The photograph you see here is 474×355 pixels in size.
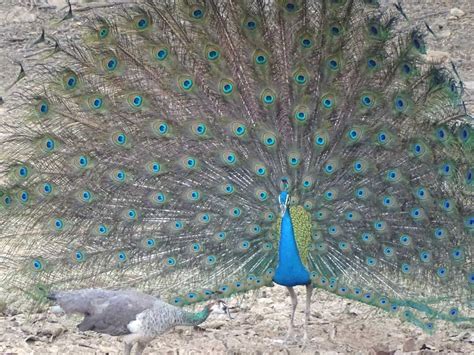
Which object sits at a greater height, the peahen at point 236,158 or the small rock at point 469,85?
the small rock at point 469,85

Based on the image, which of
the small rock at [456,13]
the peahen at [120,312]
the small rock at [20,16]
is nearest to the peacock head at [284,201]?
the peahen at [120,312]

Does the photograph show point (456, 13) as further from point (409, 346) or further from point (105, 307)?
point (105, 307)

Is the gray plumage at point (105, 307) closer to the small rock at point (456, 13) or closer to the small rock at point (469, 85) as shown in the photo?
the small rock at point (469, 85)

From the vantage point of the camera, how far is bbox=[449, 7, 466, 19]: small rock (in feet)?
45.2

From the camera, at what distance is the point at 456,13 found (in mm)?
13812

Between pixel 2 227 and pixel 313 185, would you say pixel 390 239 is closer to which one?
pixel 313 185

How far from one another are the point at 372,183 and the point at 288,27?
1121mm

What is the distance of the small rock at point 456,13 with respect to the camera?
13773mm

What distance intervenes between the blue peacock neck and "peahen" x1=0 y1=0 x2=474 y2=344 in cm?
7

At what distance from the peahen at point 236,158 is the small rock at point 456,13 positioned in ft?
25.8

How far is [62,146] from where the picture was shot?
20.6ft

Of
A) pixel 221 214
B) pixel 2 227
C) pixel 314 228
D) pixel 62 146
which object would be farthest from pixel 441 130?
pixel 2 227

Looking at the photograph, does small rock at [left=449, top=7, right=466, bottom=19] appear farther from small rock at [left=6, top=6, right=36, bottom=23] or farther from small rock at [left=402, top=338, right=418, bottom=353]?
small rock at [left=402, top=338, right=418, bottom=353]

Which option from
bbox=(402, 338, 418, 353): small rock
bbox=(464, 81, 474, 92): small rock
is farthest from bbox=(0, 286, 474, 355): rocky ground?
bbox=(464, 81, 474, 92): small rock
